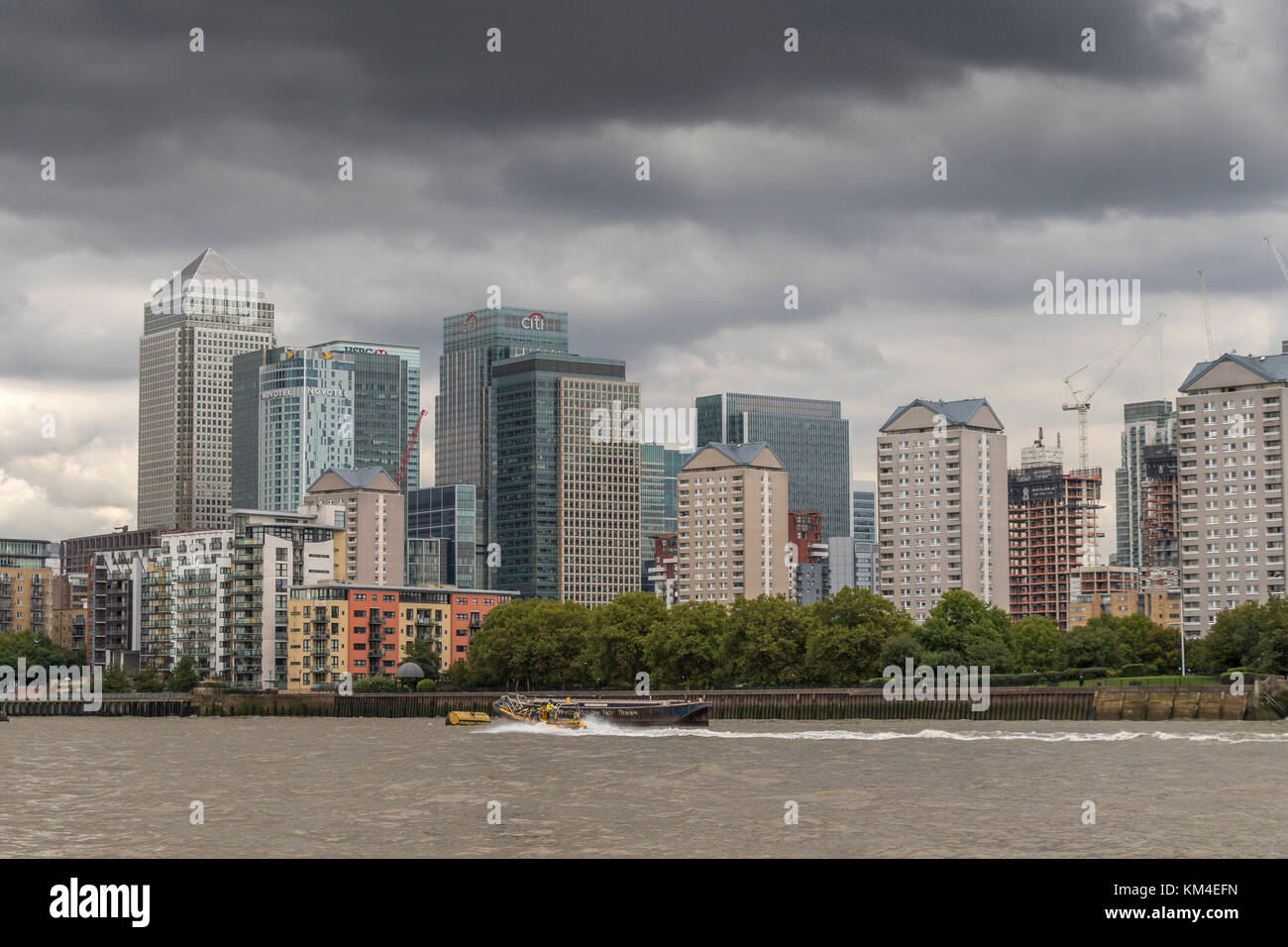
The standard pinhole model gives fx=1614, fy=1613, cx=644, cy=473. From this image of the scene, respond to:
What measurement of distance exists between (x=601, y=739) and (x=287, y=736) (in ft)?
99.1

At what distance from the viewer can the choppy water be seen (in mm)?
51375

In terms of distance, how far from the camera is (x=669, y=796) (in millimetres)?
67625

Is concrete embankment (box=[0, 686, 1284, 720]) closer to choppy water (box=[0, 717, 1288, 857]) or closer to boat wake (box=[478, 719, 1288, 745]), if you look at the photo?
boat wake (box=[478, 719, 1288, 745])

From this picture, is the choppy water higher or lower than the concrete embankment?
higher

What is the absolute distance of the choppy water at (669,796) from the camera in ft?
169

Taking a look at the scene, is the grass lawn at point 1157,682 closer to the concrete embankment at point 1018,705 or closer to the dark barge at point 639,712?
the concrete embankment at point 1018,705

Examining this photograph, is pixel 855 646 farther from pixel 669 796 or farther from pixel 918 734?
pixel 669 796
